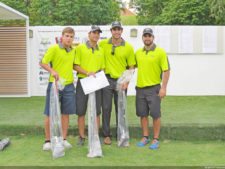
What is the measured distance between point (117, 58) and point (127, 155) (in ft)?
4.64

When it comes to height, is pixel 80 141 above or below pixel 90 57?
below

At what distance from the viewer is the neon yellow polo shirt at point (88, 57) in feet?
22.1

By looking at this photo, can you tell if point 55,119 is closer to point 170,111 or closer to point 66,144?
point 66,144

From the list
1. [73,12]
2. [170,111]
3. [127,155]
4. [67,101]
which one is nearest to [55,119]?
[67,101]

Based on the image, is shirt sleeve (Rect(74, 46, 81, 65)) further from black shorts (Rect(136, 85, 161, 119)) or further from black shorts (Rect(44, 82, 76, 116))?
black shorts (Rect(136, 85, 161, 119))

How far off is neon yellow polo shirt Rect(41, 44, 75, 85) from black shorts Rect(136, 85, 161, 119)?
1.10 metres

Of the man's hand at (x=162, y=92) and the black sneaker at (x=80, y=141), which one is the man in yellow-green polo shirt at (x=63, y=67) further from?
the man's hand at (x=162, y=92)

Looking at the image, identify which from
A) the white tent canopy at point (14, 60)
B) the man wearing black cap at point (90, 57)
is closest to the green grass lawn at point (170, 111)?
the white tent canopy at point (14, 60)

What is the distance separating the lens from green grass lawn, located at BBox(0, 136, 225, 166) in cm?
618

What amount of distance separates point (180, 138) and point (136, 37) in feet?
13.3

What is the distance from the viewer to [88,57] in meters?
6.74

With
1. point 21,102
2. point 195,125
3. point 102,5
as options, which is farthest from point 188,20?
point 195,125

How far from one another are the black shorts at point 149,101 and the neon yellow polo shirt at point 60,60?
1.10 metres

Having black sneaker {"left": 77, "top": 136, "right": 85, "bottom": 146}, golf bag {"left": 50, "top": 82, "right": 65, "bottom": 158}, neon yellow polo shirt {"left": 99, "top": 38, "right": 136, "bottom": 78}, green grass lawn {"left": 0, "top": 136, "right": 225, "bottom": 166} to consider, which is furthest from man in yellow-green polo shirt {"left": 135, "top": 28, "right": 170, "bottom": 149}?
golf bag {"left": 50, "top": 82, "right": 65, "bottom": 158}
